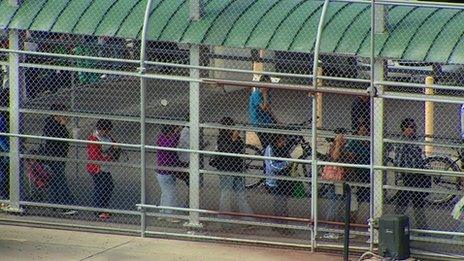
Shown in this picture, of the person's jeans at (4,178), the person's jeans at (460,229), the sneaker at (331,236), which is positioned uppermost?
the person's jeans at (4,178)

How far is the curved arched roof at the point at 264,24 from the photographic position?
15.9 m

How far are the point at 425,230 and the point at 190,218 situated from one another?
3267 millimetres

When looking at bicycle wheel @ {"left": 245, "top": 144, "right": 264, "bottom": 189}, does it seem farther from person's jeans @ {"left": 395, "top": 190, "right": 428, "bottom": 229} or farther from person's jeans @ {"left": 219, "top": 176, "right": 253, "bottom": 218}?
person's jeans @ {"left": 395, "top": 190, "right": 428, "bottom": 229}

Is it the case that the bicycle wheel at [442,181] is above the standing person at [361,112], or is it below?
below

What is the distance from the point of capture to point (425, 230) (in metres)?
15.7

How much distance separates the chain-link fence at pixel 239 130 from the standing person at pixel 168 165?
2cm

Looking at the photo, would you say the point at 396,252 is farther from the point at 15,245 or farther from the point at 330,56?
the point at 15,245

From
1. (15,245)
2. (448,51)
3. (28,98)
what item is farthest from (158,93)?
(448,51)

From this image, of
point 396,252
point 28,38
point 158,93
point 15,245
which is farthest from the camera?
point 158,93

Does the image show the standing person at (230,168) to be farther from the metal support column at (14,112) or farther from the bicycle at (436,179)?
the metal support column at (14,112)

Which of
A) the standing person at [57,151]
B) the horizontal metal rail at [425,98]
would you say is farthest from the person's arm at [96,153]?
the horizontal metal rail at [425,98]

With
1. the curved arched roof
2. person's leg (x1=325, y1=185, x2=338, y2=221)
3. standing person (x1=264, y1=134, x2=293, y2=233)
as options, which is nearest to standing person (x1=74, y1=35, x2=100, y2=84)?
the curved arched roof

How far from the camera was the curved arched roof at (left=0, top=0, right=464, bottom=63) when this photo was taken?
625 inches

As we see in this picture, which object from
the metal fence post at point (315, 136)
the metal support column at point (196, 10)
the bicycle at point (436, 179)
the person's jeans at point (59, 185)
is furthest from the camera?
the person's jeans at point (59, 185)
